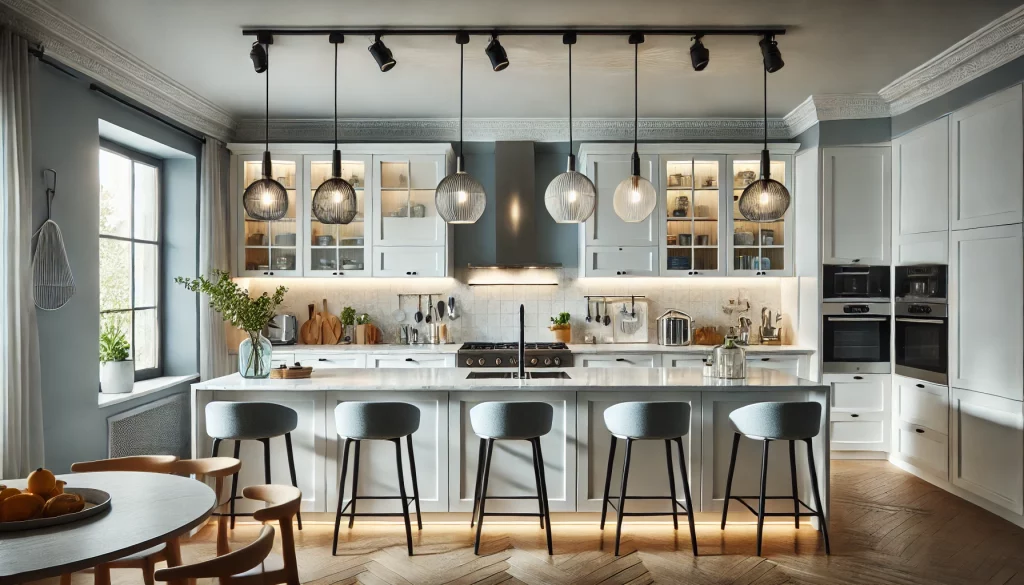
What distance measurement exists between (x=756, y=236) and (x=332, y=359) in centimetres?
395

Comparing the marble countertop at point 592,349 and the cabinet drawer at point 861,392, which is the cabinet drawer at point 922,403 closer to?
the cabinet drawer at point 861,392

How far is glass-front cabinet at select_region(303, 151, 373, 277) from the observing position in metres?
5.88

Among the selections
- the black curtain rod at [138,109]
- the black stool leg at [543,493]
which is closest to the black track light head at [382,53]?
the black curtain rod at [138,109]

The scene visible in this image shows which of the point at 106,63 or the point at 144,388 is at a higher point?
the point at 106,63

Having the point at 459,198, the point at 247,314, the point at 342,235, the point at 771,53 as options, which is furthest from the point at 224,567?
the point at 342,235

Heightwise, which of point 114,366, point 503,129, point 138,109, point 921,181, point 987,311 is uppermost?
point 503,129

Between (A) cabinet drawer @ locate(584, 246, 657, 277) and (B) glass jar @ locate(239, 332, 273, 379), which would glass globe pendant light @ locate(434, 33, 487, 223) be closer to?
(B) glass jar @ locate(239, 332, 273, 379)

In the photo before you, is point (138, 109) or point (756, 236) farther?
point (756, 236)

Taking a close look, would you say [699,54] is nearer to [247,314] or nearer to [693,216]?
[693,216]

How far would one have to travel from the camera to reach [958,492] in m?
4.52

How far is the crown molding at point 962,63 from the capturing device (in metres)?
3.88

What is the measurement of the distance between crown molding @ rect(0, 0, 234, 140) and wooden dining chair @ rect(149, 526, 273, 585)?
300cm

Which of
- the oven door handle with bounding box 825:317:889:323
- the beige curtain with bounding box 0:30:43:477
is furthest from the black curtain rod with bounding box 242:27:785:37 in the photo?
the oven door handle with bounding box 825:317:889:323

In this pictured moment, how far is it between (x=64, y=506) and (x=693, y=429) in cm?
303
